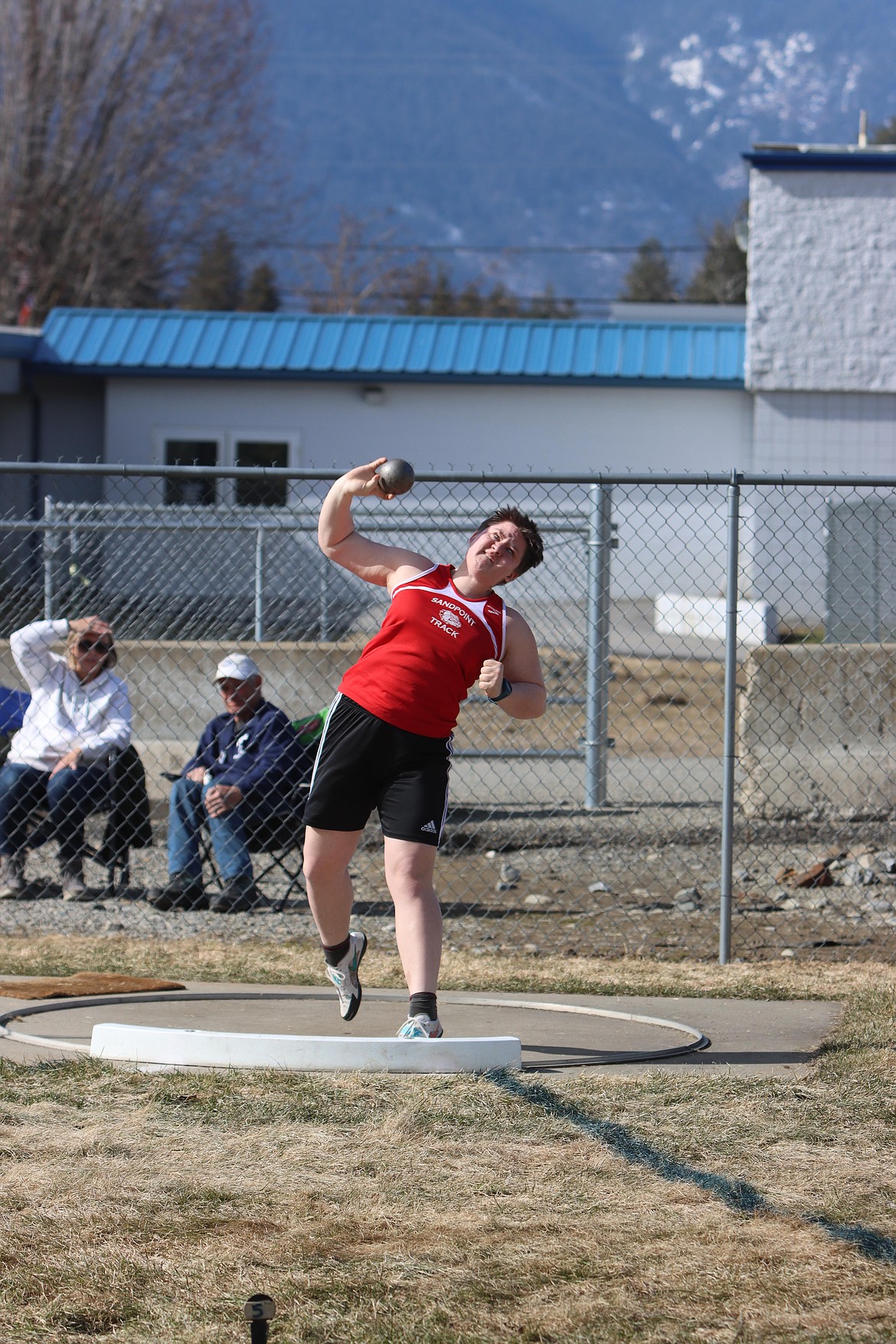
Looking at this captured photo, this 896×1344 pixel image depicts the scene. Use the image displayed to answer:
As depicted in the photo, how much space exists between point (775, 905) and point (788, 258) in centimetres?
1245

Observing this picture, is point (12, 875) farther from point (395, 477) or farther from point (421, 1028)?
point (395, 477)

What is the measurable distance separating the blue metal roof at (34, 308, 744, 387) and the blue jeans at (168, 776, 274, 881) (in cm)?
1208

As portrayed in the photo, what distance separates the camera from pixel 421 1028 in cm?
417

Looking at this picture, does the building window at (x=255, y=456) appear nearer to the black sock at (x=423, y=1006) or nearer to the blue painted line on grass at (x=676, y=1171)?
the black sock at (x=423, y=1006)

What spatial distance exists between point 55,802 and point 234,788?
923 mm

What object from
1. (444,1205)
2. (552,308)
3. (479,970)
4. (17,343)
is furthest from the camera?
(552,308)

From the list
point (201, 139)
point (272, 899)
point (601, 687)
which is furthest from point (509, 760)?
point (201, 139)

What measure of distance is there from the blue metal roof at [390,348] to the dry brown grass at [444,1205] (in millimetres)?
14432

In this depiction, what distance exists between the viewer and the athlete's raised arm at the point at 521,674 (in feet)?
14.0

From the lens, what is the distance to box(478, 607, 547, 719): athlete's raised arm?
427 cm

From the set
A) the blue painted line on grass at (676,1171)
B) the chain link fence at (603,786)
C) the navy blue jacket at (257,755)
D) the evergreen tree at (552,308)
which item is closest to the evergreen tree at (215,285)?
the evergreen tree at (552,308)

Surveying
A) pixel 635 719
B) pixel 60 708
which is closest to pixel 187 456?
pixel 635 719

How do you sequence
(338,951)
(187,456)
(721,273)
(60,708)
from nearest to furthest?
(338,951) < (60,708) < (187,456) < (721,273)

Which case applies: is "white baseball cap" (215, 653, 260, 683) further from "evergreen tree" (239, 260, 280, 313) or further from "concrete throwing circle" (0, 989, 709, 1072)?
"evergreen tree" (239, 260, 280, 313)
